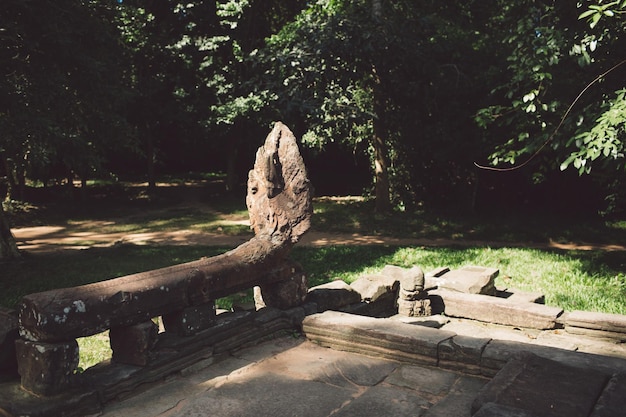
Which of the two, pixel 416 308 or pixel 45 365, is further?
pixel 416 308

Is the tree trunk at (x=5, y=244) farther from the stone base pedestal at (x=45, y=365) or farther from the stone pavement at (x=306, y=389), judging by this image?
the stone base pedestal at (x=45, y=365)

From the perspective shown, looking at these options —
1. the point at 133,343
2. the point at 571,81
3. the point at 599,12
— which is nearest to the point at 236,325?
the point at 133,343

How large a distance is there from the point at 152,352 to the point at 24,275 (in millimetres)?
7118

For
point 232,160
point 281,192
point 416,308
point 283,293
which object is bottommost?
point 416,308

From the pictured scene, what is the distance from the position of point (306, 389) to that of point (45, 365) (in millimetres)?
1538

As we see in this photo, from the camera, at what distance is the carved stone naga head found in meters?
4.65

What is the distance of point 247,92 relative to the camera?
17.5 metres

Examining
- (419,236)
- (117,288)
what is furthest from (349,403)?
(419,236)

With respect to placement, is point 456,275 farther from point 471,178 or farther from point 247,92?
point 247,92

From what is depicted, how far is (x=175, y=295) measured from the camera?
3.70 meters

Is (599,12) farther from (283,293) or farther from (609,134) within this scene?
(283,293)

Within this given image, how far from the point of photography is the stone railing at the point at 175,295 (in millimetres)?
3074

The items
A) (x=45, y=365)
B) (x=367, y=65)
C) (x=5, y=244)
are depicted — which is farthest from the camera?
(x=367, y=65)

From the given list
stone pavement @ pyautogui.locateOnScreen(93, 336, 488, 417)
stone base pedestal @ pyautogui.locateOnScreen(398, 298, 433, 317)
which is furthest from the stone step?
stone base pedestal @ pyautogui.locateOnScreen(398, 298, 433, 317)
